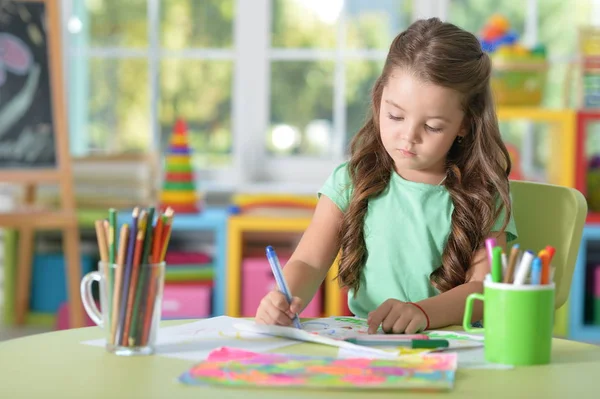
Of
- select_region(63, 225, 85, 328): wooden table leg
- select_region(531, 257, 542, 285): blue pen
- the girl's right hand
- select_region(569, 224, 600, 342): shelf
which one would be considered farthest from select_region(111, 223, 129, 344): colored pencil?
select_region(569, 224, 600, 342): shelf

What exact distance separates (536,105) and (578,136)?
22 centimetres

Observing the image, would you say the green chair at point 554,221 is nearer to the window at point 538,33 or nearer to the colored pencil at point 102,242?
the colored pencil at point 102,242

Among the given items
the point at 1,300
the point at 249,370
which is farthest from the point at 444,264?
the point at 1,300

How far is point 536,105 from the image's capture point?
139 inches

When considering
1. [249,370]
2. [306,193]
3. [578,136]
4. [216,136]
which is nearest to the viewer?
[249,370]

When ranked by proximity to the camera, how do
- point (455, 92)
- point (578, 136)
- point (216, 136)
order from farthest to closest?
point (216, 136), point (578, 136), point (455, 92)

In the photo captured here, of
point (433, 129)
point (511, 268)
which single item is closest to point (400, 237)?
point (433, 129)

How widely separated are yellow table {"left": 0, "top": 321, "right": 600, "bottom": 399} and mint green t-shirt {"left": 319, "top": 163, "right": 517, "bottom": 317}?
40 cm

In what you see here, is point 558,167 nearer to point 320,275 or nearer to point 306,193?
point 306,193

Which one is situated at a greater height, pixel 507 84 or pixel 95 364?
pixel 507 84

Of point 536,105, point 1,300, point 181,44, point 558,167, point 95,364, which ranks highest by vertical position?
point 181,44

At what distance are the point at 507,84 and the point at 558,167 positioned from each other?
359 mm

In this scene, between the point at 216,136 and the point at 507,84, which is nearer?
the point at 507,84

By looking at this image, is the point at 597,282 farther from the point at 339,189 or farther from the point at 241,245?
the point at 339,189
